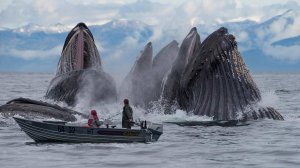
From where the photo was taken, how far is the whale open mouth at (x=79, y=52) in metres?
36.9

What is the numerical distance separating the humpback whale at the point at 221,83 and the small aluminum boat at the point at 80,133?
422cm

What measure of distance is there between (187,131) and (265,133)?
3.29m

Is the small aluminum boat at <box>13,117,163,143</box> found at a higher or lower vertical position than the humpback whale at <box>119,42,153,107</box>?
lower

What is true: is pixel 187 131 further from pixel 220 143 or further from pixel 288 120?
pixel 288 120

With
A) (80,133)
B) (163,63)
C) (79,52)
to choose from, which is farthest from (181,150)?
(79,52)

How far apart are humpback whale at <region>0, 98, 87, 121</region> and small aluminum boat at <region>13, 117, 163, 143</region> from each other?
2.06 meters

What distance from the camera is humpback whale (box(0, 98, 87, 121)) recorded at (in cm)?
2814

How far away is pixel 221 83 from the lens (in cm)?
2948

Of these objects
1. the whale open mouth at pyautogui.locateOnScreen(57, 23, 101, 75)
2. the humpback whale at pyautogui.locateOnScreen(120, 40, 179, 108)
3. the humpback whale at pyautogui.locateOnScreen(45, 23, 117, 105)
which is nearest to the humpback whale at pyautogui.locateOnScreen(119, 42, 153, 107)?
the humpback whale at pyautogui.locateOnScreen(120, 40, 179, 108)

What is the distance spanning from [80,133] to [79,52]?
11.9 m

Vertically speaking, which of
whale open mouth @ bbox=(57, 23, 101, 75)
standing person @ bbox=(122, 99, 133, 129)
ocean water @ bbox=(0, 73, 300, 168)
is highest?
whale open mouth @ bbox=(57, 23, 101, 75)

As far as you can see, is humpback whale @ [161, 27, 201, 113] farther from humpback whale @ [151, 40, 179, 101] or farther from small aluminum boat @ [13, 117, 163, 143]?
small aluminum boat @ [13, 117, 163, 143]

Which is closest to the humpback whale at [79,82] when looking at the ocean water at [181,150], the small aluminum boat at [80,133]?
the ocean water at [181,150]

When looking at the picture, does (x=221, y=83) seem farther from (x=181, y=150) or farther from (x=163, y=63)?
(x=181, y=150)
